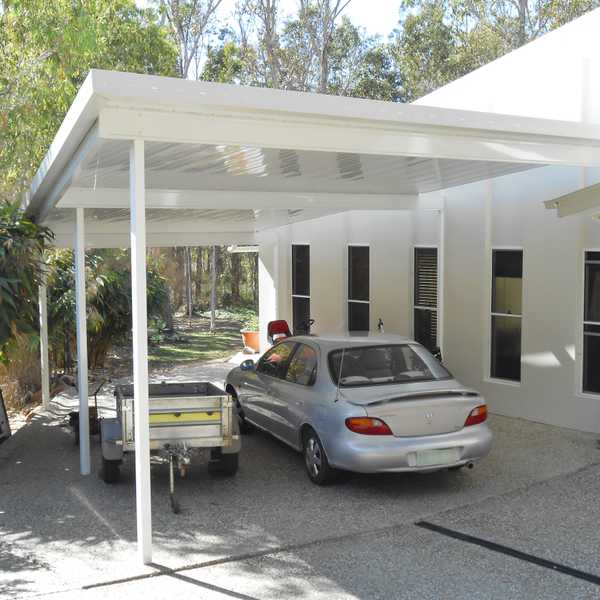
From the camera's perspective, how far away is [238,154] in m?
6.65

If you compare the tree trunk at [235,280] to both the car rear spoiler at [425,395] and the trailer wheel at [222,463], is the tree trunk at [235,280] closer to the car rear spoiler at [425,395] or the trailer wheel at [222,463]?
the trailer wheel at [222,463]

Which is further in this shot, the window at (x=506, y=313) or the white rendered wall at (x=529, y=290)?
the window at (x=506, y=313)

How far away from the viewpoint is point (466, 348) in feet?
37.0

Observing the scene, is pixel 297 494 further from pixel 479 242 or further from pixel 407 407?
pixel 479 242

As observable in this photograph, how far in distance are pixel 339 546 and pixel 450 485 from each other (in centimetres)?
197

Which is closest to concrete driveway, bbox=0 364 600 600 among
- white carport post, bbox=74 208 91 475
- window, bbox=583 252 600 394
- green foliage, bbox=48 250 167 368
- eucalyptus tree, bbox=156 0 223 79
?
white carport post, bbox=74 208 91 475

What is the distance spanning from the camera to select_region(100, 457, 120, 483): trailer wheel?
757 cm

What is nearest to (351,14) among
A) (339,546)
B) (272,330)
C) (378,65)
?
(378,65)

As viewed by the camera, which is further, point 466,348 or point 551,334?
point 466,348

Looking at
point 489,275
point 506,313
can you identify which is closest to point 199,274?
point 489,275

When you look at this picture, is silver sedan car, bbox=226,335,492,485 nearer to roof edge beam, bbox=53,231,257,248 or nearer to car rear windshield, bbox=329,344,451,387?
car rear windshield, bbox=329,344,451,387

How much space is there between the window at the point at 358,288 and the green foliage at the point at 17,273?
21.2 ft

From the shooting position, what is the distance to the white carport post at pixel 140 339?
541 cm

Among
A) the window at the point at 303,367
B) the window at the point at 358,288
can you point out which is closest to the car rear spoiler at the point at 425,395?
the window at the point at 303,367
